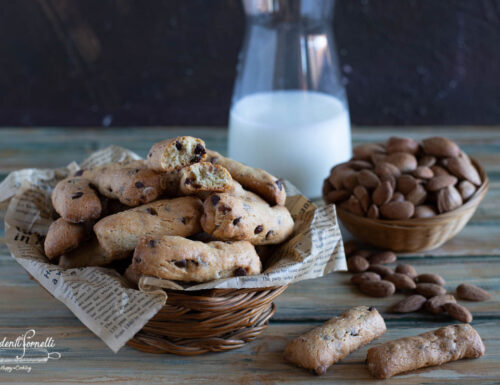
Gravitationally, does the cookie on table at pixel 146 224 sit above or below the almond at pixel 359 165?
above

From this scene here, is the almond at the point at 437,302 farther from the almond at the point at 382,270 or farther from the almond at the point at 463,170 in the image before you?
the almond at the point at 463,170

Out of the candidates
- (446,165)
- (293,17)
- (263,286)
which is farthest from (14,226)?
(446,165)

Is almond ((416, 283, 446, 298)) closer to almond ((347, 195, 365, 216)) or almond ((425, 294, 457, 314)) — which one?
almond ((425, 294, 457, 314))

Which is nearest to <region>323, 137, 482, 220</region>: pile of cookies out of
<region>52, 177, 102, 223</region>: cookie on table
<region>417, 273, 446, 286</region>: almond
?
<region>417, 273, 446, 286</region>: almond

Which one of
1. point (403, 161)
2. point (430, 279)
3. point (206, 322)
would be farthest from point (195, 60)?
point (206, 322)

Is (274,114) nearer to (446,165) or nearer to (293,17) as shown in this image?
(293,17)

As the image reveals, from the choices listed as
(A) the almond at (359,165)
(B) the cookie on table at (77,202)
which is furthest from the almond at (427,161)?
(B) the cookie on table at (77,202)
